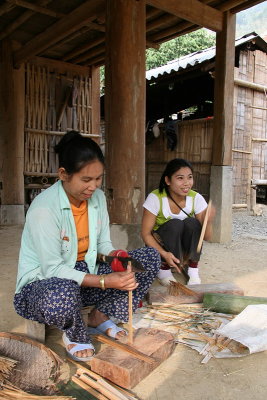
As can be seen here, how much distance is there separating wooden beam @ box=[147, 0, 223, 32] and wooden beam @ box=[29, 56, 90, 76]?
3.62 meters

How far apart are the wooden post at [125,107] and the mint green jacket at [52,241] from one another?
1.67 metres

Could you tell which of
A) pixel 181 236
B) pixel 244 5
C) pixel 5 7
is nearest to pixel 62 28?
pixel 5 7

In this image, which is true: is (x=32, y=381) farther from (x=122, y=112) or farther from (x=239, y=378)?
(x=122, y=112)

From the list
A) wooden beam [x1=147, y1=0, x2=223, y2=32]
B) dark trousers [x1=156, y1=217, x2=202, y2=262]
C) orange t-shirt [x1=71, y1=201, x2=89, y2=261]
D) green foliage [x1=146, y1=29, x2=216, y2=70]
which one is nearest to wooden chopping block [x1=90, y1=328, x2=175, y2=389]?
orange t-shirt [x1=71, y1=201, x2=89, y2=261]

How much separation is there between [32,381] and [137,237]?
234 centimetres

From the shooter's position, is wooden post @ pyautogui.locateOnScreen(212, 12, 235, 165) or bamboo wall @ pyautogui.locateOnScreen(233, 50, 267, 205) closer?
wooden post @ pyautogui.locateOnScreen(212, 12, 235, 165)

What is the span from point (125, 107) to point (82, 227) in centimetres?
202

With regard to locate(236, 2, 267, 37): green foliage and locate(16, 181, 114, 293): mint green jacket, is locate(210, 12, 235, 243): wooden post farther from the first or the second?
locate(236, 2, 267, 37): green foliage

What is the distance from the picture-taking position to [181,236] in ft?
11.1

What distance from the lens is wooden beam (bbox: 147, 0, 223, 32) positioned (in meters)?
4.38

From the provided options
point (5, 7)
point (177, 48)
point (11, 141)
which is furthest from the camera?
point (177, 48)

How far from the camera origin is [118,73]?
388 cm

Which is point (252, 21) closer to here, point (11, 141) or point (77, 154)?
point (11, 141)

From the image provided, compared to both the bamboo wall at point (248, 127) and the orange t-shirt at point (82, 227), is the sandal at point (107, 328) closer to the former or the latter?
the orange t-shirt at point (82, 227)
